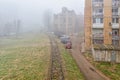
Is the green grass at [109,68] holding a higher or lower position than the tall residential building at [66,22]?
lower

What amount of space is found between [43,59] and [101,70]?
11.5 metres

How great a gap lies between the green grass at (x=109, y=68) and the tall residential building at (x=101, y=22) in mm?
8728

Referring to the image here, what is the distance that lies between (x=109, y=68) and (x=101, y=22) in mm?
16049

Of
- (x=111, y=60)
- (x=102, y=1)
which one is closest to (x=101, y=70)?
(x=111, y=60)

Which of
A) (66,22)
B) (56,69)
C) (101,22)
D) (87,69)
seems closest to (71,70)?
(56,69)

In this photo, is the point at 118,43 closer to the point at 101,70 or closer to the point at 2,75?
the point at 101,70

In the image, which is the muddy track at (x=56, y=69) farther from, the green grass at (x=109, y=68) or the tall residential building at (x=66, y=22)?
the tall residential building at (x=66, y=22)

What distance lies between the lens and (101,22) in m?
50.8

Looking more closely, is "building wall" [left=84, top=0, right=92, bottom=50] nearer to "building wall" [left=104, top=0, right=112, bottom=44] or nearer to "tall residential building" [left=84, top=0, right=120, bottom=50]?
"tall residential building" [left=84, top=0, right=120, bottom=50]

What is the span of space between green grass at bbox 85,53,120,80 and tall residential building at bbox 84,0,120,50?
873 centimetres

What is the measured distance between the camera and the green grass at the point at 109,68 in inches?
1312

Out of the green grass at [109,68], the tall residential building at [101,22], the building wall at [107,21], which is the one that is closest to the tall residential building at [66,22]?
the tall residential building at [101,22]

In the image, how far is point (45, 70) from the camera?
1312 inches

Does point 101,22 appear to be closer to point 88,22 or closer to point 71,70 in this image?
point 88,22
